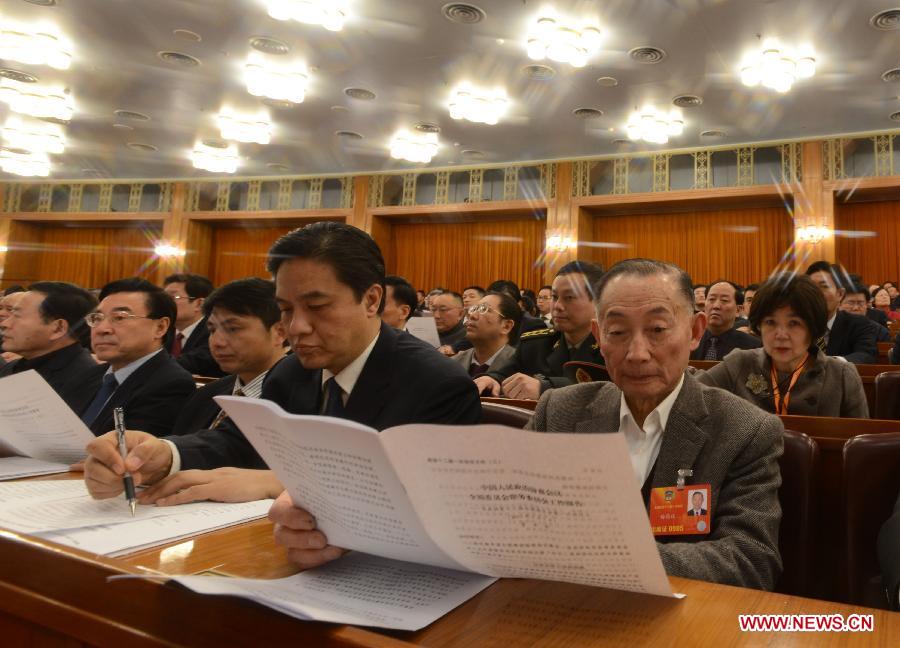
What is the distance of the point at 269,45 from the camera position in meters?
6.38

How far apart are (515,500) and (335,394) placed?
2.99ft

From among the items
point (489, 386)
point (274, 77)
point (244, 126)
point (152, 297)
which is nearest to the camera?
point (152, 297)

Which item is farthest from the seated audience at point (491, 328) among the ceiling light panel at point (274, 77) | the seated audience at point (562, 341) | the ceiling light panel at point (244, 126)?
the ceiling light panel at point (244, 126)

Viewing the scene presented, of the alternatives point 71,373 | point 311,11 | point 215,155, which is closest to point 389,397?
point 71,373

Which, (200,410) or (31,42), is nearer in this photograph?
(200,410)

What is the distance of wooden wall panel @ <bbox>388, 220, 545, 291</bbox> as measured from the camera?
10.4 metres

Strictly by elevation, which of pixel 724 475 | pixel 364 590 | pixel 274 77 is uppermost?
pixel 274 77

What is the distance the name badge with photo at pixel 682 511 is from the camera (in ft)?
3.70

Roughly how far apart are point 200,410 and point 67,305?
112 centimetres

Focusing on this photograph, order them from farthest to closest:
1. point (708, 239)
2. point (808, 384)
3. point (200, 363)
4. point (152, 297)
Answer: point (708, 239) < point (200, 363) < point (808, 384) < point (152, 297)

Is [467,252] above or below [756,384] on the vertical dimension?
above

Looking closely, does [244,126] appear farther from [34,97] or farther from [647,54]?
[647,54]

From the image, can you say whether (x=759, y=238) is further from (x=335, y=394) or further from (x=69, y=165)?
(x=69, y=165)

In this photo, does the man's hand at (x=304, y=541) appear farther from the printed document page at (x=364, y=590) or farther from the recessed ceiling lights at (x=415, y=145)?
the recessed ceiling lights at (x=415, y=145)
